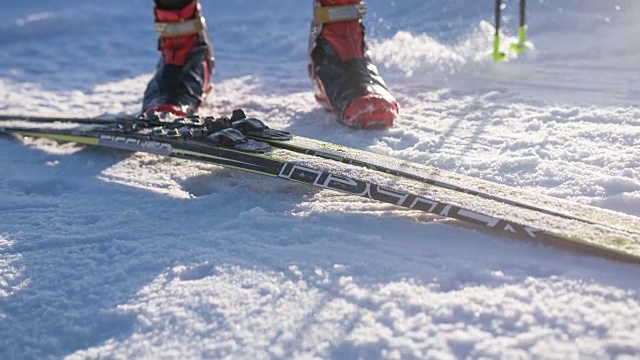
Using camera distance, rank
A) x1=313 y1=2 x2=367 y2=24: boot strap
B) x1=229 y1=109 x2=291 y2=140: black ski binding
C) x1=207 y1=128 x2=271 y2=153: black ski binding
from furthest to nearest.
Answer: x1=313 y1=2 x2=367 y2=24: boot strap < x1=229 y1=109 x2=291 y2=140: black ski binding < x1=207 y1=128 x2=271 y2=153: black ski binding

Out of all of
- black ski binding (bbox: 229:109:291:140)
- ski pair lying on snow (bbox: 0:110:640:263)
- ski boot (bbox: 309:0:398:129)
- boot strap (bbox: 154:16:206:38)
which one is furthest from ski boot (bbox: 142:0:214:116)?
black ski binding (bbox: 229:109:291:140)

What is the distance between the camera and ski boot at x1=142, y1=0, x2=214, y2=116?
2.59 m

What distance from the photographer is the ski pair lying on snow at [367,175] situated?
1.35 metres

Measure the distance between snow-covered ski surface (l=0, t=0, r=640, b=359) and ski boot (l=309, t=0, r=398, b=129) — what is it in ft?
0.22

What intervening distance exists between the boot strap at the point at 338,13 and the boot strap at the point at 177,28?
556 mm

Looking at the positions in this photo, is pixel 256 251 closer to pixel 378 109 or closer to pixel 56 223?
pixel 56 223

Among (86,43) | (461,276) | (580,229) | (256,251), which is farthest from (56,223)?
(86,43)

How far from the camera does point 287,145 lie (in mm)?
1937

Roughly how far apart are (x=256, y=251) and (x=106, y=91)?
2.17m

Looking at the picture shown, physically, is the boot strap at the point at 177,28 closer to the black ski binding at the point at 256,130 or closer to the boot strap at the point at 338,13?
the boot strap at the point at 338,13

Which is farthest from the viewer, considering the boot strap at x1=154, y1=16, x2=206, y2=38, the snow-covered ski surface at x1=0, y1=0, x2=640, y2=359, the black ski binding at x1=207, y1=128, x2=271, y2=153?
the boot strap at x1=154, y1=16, x2=206, y2=38

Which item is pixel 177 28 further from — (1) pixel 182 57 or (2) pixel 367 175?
(2) pixel 367 175

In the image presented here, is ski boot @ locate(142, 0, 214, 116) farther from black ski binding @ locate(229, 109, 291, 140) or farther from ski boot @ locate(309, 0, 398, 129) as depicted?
black ski binding @ locate(229, 109, 291, 140)

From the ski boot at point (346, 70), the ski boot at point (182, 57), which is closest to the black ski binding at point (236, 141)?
the ski boot at point (346, 70)
